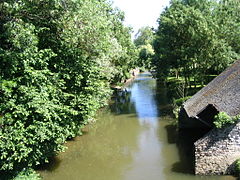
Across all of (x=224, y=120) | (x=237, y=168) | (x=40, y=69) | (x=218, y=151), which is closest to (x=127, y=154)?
(x=218, y=151)

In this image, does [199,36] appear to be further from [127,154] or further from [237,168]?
[237,168]

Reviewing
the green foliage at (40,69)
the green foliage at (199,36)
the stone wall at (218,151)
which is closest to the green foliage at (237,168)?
the stone wall at (218,151)

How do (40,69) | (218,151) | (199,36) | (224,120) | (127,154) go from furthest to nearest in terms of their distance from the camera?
(199,36), (127,154), (40,69), (218,151), (224,120)

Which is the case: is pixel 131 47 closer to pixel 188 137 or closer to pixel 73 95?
pixel 188 137

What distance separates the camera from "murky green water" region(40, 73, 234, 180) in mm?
12383

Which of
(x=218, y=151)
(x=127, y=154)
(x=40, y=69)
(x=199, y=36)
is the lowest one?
(x=127, y=154)

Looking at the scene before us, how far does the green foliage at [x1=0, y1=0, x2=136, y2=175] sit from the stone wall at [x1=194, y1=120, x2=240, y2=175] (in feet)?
20.8

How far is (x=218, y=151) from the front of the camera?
35.6 feet

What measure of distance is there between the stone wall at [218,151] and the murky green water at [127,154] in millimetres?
404

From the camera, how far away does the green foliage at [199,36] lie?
977 inches

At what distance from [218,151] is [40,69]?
891cm

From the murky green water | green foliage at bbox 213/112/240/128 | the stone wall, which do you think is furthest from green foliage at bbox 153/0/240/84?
the stone wall

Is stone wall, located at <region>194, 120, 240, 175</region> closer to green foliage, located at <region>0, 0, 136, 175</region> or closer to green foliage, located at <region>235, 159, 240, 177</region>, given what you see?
green foliage, located at <region>235, 159, 240, 177</region>

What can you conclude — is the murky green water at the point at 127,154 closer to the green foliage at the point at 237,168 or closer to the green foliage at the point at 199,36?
the green foliage at the point at 237,168
